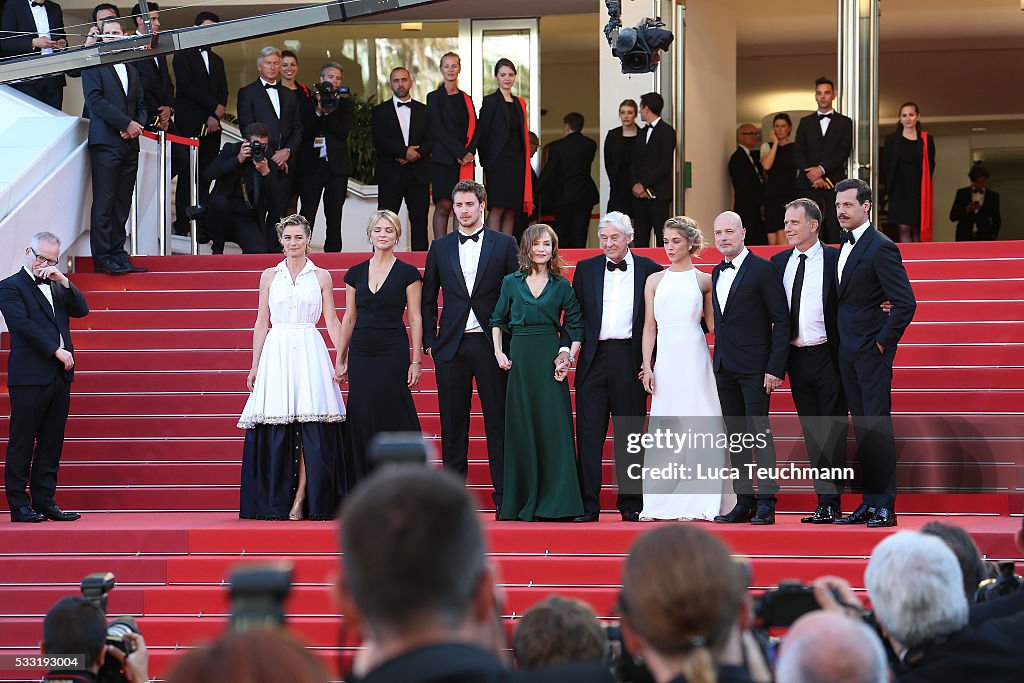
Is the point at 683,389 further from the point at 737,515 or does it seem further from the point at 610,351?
the point at 737,515

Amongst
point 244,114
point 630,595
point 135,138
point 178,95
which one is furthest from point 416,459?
point 178,95

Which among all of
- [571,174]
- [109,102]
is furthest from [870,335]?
[571,174]

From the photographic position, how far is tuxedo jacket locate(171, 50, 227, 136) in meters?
13.3

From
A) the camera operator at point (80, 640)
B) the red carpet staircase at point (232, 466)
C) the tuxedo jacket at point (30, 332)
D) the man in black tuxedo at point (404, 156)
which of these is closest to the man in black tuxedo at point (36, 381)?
the tuxedo jacket at point (30, 332)

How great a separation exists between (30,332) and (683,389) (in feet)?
12.7

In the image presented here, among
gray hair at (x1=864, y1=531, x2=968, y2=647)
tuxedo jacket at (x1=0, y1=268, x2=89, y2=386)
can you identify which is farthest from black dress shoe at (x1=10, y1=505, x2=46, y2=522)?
gray hair at (x1=864, y1=531, x2=968, y2=647)

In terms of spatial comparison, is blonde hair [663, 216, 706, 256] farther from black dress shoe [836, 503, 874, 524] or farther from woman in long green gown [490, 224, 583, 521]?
black dress shoe [836, 503, 874, 524]

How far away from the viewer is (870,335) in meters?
7.66

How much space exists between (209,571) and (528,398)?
203cm

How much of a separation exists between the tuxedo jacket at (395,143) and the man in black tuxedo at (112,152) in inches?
87.4

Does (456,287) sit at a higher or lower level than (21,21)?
lower

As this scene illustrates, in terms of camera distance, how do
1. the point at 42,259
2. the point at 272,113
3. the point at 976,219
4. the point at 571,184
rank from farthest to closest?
the point at 976,219, the point at 571,184, the point at 272,113, the point at 42,259

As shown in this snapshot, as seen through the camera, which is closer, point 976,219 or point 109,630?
point 109,630

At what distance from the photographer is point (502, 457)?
8.41 metres
